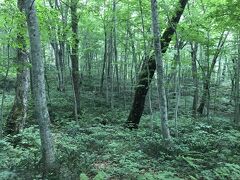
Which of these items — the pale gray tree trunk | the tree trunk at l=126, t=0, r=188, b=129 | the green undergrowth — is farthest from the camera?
the tree trunk at l=126, t=0, r=188, b=129

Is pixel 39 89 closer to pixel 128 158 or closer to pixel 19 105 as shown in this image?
pixel 128 158

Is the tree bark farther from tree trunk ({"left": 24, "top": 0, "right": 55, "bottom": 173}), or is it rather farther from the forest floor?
tree trunk ({"left": 24, "top": 0, "right": 55, "bottom": 173})

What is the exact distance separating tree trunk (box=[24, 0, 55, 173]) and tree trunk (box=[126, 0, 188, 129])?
5.54 metres

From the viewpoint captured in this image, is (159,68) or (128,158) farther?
(159,68)

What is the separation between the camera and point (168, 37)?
10617 mm

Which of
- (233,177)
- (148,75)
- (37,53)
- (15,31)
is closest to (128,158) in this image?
(233,177)

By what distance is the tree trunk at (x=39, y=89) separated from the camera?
17.7 feet

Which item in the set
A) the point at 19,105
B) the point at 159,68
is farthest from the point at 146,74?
the point at 19,105

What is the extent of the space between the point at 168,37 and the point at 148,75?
1609 mm

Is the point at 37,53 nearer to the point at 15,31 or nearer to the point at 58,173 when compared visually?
the point at 58,173

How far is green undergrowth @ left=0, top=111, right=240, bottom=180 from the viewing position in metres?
5.32

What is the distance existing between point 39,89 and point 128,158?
2.80m

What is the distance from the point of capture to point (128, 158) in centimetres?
691

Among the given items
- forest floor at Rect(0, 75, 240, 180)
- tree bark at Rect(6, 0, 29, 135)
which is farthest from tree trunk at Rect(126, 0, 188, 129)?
tree bark at Rect(6, 0, 29, 135)
